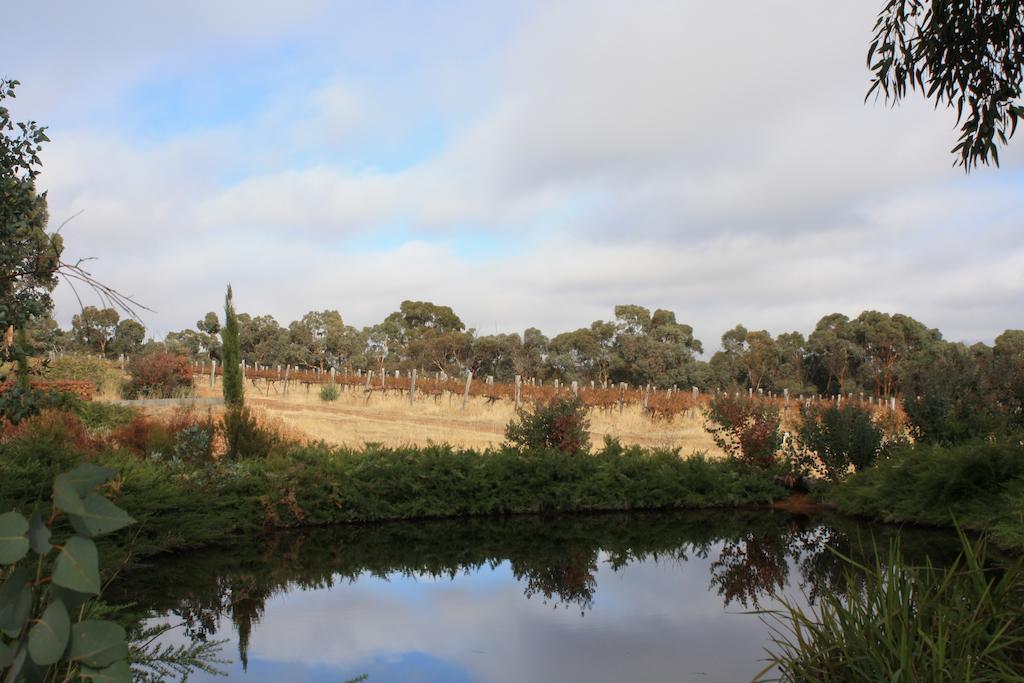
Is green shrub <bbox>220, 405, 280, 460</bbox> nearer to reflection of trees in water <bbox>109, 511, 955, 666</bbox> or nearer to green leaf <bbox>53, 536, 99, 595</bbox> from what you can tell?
reflection of trees in water <bbox>109, 511, 955, 666</bbox>

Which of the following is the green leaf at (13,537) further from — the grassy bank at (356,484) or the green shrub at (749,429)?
the green shrub at (749,429)

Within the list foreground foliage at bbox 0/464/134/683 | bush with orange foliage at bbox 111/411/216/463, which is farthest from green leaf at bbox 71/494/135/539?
bush with orange foliage at bbox 111/411/216/463

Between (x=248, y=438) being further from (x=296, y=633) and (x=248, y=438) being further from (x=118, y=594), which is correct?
(x=296, y=633)

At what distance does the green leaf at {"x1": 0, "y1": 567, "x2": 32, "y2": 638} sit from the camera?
1.76m

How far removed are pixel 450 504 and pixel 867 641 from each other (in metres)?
8.61

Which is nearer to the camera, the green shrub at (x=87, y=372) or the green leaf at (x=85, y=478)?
the green leaf at (x=85, y=478)

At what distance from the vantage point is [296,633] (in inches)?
258

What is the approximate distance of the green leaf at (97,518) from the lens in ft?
5.57

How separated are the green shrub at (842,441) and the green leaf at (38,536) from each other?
14.0 metres

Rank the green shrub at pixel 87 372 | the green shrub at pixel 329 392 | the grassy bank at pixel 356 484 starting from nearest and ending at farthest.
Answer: the grassy bank at pixel 356 484 → the green shrub at pixel 87 372 → the green shrub at pixel 329 392

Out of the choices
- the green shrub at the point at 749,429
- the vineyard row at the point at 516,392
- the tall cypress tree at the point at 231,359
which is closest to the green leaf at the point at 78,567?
the green shrub at the point at 749,429

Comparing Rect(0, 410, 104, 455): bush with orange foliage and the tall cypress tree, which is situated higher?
the tall cypress tree

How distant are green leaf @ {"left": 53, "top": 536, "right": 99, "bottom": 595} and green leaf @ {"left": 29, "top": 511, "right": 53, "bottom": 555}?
0.04m

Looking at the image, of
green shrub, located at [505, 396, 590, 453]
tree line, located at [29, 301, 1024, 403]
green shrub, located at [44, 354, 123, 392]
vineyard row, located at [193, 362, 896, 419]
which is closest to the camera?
green shrub, located at [505, 396, 590, 453]
